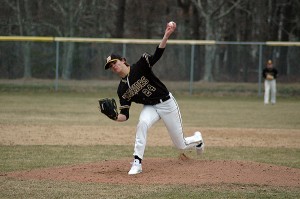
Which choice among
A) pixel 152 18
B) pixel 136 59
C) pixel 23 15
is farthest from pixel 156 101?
pixel 152 18

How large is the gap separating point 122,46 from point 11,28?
863 cm

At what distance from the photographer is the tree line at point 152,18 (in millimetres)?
35531

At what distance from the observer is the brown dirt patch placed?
26.7ft

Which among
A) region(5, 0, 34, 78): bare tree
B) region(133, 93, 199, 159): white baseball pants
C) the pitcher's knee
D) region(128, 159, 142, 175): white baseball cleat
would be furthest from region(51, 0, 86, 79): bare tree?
region(128, 159, 142, 175): white baseball cleat

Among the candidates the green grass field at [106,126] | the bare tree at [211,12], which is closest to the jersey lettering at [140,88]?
the green grass field at [106,126]

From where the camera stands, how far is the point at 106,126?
16.2 m

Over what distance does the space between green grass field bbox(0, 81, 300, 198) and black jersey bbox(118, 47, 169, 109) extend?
141 centimetres

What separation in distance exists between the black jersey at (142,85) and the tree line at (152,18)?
26.5 m

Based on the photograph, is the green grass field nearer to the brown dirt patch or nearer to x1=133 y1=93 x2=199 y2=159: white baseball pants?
the brown dirt patch

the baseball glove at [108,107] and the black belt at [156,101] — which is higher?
the black belt at [156,101]

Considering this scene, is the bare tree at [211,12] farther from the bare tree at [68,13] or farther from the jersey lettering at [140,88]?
the jersey lettering at [140,88]

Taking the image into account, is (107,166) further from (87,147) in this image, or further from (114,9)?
(114,9)

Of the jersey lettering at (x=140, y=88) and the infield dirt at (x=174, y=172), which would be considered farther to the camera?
the jersey lettering at (x=140, y=88)

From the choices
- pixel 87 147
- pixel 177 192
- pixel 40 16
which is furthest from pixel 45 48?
pixel 177 192
